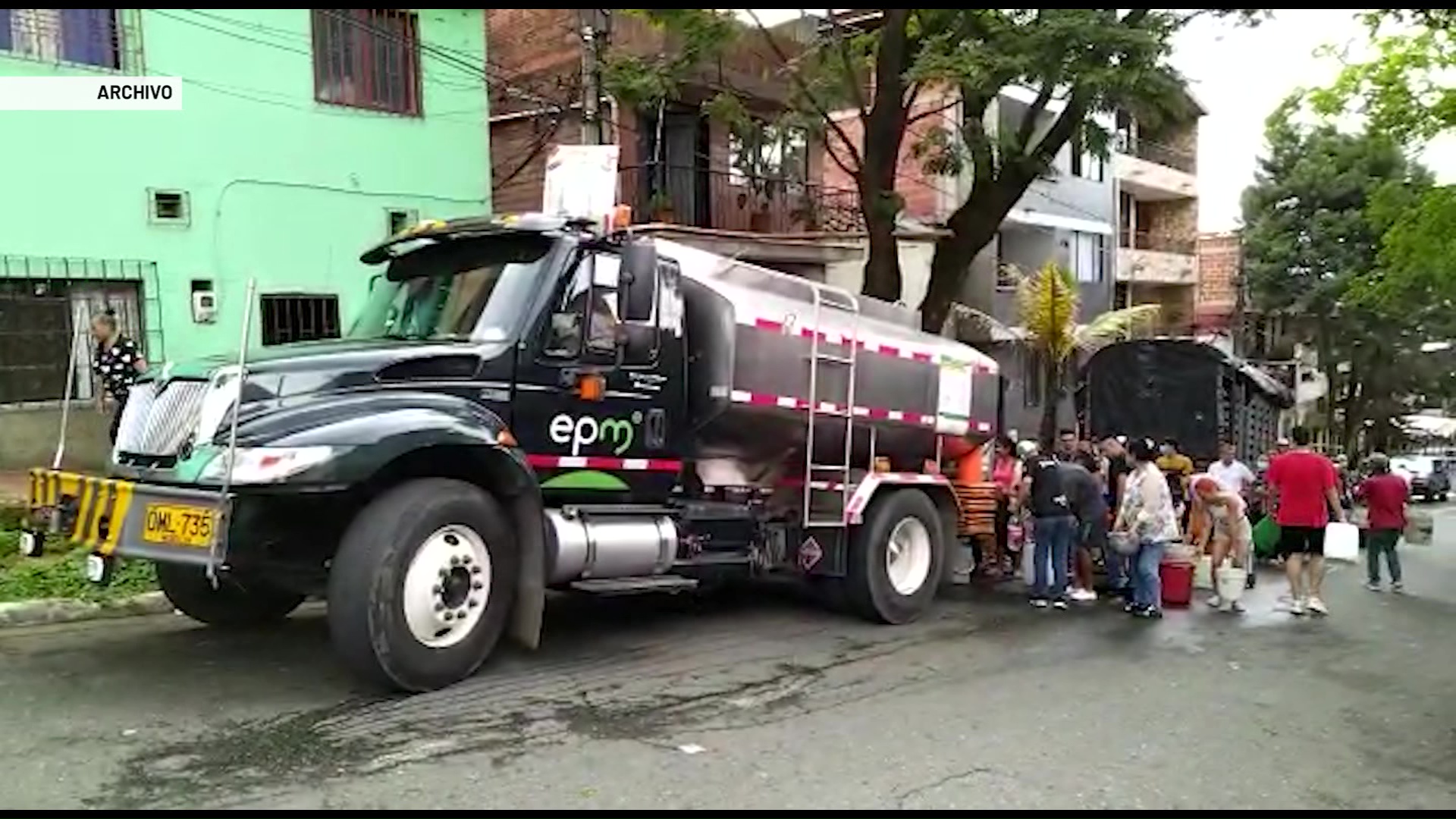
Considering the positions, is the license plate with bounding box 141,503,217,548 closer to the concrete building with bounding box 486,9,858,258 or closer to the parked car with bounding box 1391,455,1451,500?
the concrete building with bounding box 486,9,858,258

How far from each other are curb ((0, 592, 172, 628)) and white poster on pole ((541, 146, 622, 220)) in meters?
3.89

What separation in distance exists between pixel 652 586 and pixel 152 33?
9.98 meters

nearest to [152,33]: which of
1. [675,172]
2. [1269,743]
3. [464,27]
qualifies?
[464,27]

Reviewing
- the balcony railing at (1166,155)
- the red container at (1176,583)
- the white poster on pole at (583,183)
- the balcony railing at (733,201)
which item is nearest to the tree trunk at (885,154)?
the balcony railing at (733,201)

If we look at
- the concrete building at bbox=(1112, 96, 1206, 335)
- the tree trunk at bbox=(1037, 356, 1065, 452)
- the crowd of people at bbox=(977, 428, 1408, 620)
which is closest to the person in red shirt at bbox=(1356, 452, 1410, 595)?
the crowd of people at bbox=(977, 428, 1408, 620)

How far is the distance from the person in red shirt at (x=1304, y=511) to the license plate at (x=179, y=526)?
8.57 meters

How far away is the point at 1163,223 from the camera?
37.7 metres

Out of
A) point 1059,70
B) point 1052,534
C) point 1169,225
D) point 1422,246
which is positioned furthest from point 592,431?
point 1169,225

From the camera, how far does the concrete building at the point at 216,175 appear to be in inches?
507

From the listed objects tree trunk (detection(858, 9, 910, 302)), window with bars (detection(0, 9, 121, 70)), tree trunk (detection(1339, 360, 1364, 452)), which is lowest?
tree trunk (detection(1339, 360, 1364, 452))

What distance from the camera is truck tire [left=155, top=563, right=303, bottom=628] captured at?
752 cm

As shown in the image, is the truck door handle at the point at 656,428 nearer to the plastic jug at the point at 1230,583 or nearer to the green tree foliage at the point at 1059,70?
the plastic jug at the point at 1230,583

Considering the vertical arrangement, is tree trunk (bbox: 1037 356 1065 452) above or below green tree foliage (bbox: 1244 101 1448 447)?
below

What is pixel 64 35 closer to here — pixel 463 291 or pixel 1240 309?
pixel 463 291
